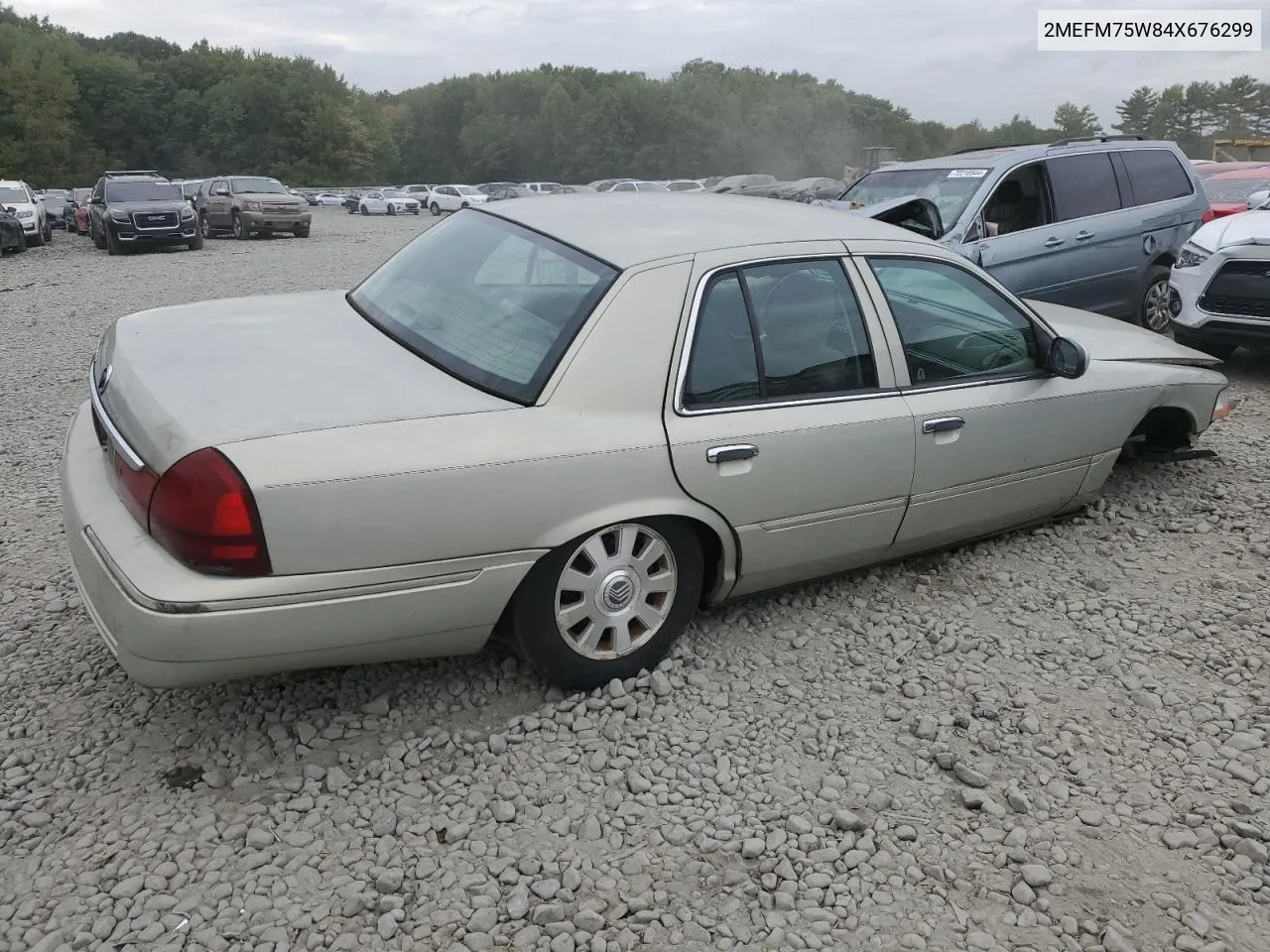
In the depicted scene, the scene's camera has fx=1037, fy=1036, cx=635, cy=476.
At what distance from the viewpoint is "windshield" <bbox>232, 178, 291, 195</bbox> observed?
2447cm

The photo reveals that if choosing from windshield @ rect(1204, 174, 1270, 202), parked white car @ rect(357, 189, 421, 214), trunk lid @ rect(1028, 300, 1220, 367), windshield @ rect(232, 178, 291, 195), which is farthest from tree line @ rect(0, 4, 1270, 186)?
trunk lid @ rect(1028, 300, 1220, 367)

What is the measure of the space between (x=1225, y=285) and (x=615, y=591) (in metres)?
6.11

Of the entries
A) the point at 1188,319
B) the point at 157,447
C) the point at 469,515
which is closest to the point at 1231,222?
the point at 1188,319

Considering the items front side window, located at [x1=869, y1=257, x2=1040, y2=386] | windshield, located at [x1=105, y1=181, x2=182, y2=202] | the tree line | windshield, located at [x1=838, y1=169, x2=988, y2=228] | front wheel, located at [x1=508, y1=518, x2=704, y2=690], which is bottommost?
front wheel, located at [x1=508, y1=518, x2=704, y2=690]

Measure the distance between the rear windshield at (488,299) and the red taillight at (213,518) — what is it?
81 cm

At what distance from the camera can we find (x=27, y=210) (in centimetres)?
2098

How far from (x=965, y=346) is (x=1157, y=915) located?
2.19m

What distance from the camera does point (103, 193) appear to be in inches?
795

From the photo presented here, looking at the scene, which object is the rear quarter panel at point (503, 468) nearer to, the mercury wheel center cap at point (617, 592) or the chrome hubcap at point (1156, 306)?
the mercury wheel center cap at point (617, 592)

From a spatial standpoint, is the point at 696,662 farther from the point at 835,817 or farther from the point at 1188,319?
the point at 1188,319

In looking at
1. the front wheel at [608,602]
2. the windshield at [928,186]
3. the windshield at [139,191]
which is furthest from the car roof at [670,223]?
the windshield at [139,191]

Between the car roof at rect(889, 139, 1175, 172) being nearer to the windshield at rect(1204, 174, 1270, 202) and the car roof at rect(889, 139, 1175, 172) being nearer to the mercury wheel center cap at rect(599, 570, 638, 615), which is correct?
the windshield at rect(1204, 174, 1270, 202)

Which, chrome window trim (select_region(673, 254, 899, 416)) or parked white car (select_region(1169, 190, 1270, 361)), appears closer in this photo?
chrome window trim (select_region(673, 254, 899, 416))

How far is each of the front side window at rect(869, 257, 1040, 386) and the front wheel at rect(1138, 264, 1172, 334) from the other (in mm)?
5201
